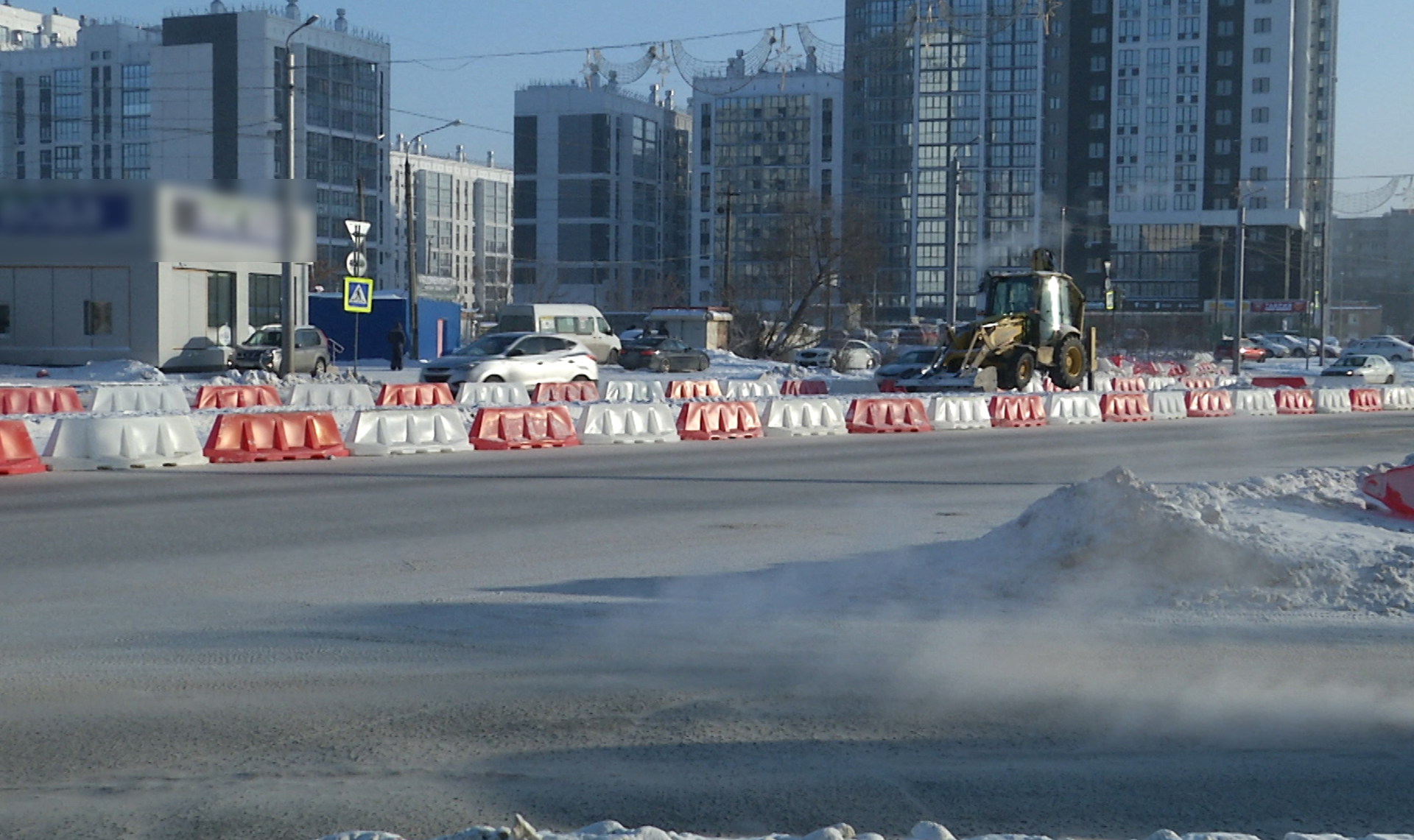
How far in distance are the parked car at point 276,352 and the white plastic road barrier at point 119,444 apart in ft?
66.6

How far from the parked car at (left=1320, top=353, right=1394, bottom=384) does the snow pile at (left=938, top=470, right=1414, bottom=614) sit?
1749 inches

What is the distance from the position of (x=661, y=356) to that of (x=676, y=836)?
1666 inches

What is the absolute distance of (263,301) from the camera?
42.5 metres

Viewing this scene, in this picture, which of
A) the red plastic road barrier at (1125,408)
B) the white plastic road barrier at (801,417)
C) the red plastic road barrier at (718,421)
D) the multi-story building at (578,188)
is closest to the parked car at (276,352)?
the white plastic road barrier at (801,417)

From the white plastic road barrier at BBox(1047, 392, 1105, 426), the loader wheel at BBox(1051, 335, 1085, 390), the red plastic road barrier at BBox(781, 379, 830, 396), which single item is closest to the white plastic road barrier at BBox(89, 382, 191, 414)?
the red plastic road barrier at BBox(781, 379, 830, 396)

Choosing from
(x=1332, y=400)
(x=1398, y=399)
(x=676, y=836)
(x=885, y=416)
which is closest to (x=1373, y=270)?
(x=1398, y=399)

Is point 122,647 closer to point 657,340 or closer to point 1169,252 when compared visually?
point 657,340

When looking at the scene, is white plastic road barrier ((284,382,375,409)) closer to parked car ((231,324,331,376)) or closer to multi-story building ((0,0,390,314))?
Result: multi-story building ((0,0,390,314))

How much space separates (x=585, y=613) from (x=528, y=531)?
11.6ft

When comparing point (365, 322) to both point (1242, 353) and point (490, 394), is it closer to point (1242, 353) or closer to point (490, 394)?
point (490, 394)

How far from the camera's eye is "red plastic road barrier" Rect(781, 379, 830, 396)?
37188mm

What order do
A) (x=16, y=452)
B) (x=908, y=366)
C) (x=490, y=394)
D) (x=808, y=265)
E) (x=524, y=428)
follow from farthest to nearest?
(x=808, y=265) < (x=908, y=366) < (x=490, y=394) < (x=524, y=428) < (x=16, y=452)

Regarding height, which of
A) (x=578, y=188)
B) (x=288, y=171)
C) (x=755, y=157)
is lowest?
(x=288, y=171)

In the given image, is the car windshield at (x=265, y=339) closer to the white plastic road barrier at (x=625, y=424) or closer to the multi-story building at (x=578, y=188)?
the white plastic road barrier at (x=625, y=424)
